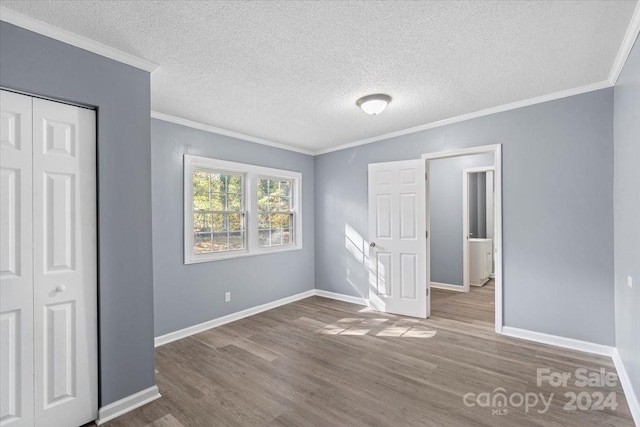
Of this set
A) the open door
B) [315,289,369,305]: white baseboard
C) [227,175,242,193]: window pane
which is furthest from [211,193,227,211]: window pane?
[315,289,369,305]: white baseboard

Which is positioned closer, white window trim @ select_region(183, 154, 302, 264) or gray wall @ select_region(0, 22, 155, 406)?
gray wall @ select_region(0, 22, 155, 406)

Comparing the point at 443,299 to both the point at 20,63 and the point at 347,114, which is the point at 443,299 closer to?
the point at 347,114

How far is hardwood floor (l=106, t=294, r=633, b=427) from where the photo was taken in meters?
2.14

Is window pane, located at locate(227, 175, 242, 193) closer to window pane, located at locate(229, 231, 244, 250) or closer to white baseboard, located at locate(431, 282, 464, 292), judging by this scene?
window pane, located at locate(229, 231, 244, 250)

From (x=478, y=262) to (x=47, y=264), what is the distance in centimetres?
626

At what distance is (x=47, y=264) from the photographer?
6.54 feet

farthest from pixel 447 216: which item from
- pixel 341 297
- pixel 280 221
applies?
pixel 280 221

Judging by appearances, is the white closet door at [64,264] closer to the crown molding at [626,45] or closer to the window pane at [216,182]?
the window pane at [216,182]

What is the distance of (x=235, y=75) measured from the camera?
2656 millimetres

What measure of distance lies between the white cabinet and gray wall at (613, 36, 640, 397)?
124 inches

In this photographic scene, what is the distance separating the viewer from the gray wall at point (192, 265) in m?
3.47

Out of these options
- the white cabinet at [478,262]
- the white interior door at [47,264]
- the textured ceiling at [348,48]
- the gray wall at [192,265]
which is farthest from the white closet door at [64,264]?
the white cabinet at [478,262]

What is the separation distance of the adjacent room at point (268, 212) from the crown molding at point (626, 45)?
0.03m

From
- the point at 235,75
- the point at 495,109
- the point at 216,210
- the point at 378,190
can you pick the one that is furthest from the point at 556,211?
the point at 216,210
